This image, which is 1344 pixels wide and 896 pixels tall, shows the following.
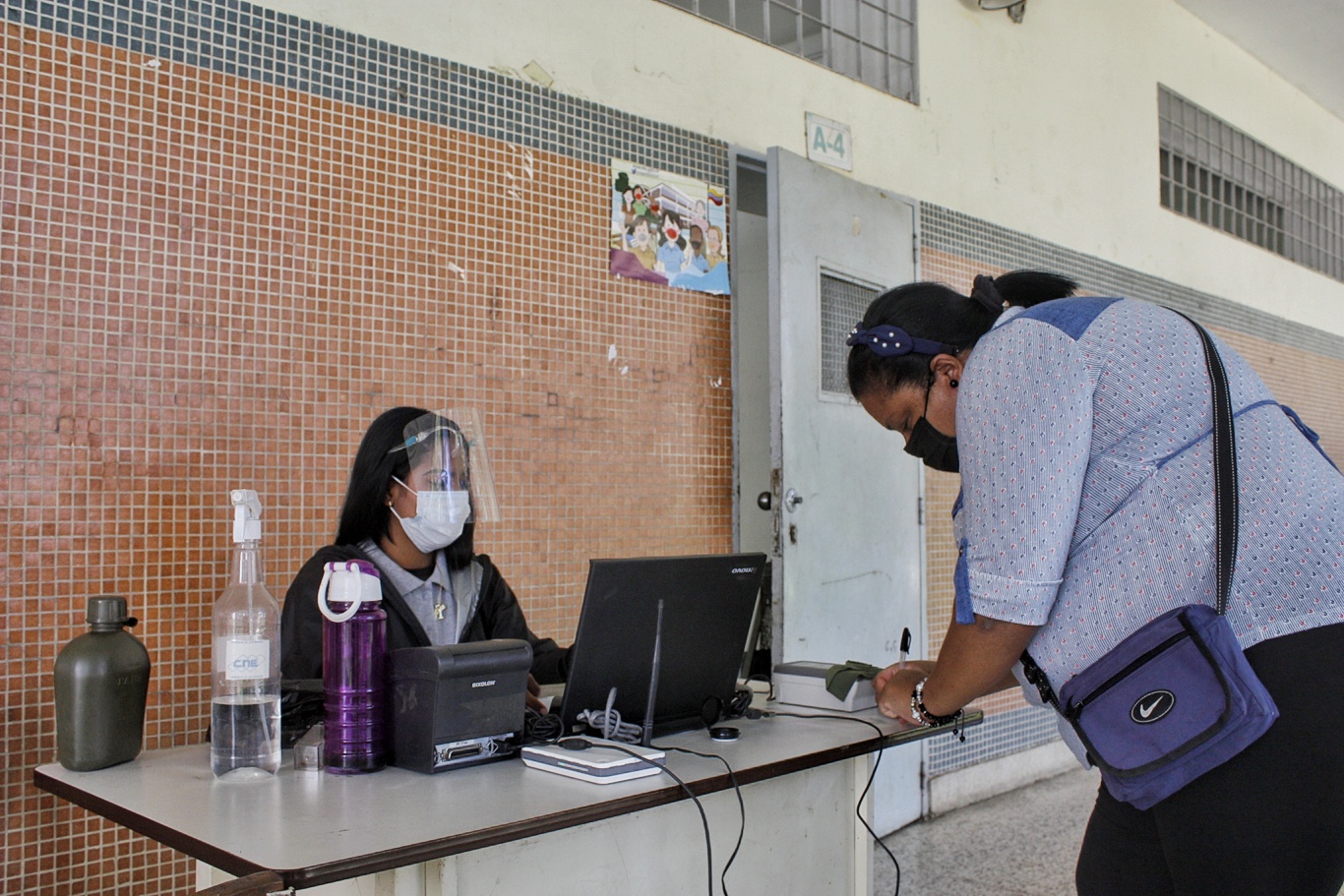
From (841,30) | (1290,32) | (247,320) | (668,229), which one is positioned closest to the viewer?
(247,320)

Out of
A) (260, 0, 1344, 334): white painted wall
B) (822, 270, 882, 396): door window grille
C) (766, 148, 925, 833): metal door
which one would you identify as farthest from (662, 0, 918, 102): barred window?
(822, 270, 882, 396): door window grille

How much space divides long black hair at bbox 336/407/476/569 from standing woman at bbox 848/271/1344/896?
3.63 feet

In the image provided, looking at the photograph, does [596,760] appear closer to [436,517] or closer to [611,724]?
[611,724]

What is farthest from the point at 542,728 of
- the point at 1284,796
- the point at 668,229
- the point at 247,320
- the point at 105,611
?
the point at 668,229

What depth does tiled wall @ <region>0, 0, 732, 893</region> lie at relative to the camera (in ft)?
7.39

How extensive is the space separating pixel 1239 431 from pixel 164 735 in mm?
2182

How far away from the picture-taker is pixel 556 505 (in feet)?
10.3

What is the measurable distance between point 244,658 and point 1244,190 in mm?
6939

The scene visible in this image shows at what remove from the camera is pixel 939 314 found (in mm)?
1573

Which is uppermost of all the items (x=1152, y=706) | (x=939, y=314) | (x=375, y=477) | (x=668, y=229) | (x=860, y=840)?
(x=668, y=229)

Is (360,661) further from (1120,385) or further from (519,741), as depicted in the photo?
(1120,385)

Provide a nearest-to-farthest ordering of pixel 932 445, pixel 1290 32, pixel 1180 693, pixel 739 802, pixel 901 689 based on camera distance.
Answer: pixel 1180 693 → pixel 932 445 → pixel 739 802 → pixel 901 689 → pixel 1290 32

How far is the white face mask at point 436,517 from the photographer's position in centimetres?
205

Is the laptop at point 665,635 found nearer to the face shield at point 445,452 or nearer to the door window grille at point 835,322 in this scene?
the face shield at point 445,452
